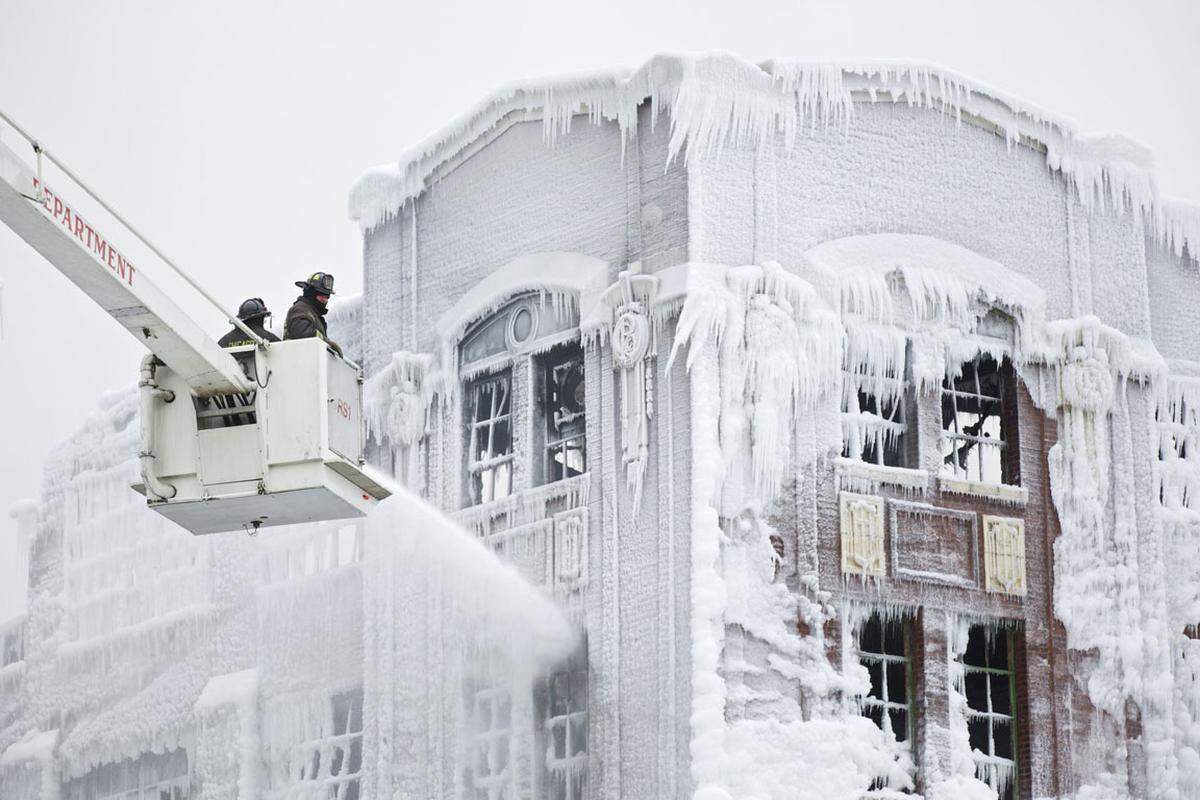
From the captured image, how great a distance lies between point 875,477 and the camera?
24656mm

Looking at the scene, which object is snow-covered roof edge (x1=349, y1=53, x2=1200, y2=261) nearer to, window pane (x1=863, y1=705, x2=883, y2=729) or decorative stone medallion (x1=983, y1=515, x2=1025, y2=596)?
decorative stone medallion (x1=983, y1=515, x2=1025, y2=596)

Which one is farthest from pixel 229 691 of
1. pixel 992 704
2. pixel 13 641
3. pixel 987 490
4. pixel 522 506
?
pixel 987 490

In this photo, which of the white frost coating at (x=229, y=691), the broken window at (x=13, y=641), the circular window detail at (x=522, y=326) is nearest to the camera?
the circular window detail at (x=522, y=326)

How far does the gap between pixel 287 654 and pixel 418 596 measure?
244 centimetres

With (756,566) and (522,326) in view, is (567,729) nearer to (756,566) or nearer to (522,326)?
(756,566)

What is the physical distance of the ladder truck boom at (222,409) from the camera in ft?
63.7

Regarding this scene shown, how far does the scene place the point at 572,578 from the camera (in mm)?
24750

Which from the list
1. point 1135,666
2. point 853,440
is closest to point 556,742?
point 853,440

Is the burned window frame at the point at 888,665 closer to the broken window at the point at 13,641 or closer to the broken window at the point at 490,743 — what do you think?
the broken window at the point at 490,743

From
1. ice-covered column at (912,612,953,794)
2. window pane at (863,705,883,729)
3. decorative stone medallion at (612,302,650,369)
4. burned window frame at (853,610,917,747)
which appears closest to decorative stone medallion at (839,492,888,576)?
burned window frame at (853,610,917,747)

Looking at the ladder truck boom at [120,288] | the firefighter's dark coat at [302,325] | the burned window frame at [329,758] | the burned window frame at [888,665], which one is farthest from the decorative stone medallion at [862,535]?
the ladder truck boom at [120,288]

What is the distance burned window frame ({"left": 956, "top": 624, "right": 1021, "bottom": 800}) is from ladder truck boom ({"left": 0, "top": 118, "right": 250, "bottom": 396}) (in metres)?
8.82

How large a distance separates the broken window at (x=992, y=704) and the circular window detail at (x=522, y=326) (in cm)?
531

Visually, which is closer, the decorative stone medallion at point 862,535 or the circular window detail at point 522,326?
the decorative stone medallion at point 862,535
